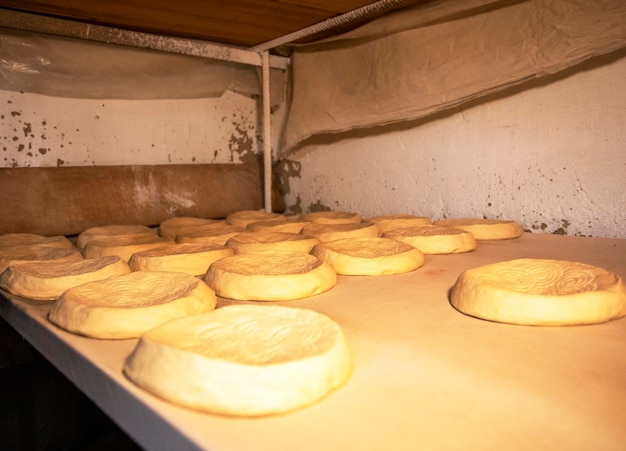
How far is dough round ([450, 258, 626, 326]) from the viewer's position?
3.59 feet

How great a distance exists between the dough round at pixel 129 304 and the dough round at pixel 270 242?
0.42 metres

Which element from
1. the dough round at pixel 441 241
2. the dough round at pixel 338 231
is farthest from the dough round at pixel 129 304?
the dough round at pixel 441 241

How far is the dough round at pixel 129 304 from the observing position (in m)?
1.07

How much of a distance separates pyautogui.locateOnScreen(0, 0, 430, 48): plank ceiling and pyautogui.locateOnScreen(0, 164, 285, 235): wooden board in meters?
0.74

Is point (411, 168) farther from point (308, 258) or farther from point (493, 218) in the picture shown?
point (308, 258)

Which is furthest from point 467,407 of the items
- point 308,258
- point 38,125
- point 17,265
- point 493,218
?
point 38,125

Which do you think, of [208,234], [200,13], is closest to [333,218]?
[208,234]

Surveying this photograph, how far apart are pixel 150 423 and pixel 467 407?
19.5 inches

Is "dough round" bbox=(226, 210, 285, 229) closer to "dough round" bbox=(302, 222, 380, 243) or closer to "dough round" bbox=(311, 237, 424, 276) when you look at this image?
"dough round" bbox=(302, 222, 380, 243)

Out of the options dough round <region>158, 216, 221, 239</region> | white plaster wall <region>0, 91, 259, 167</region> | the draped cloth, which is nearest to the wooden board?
white plaster wall <region>0, 91, 259, 167</region>

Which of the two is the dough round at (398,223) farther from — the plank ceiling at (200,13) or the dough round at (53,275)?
the dough round at (53,275)

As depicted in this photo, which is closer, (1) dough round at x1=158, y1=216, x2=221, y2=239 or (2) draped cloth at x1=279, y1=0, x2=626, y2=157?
(2) draped cloth at x1=279, y1=0, x2=626, y2=157

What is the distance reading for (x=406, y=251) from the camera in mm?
1625

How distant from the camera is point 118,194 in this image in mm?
2568
